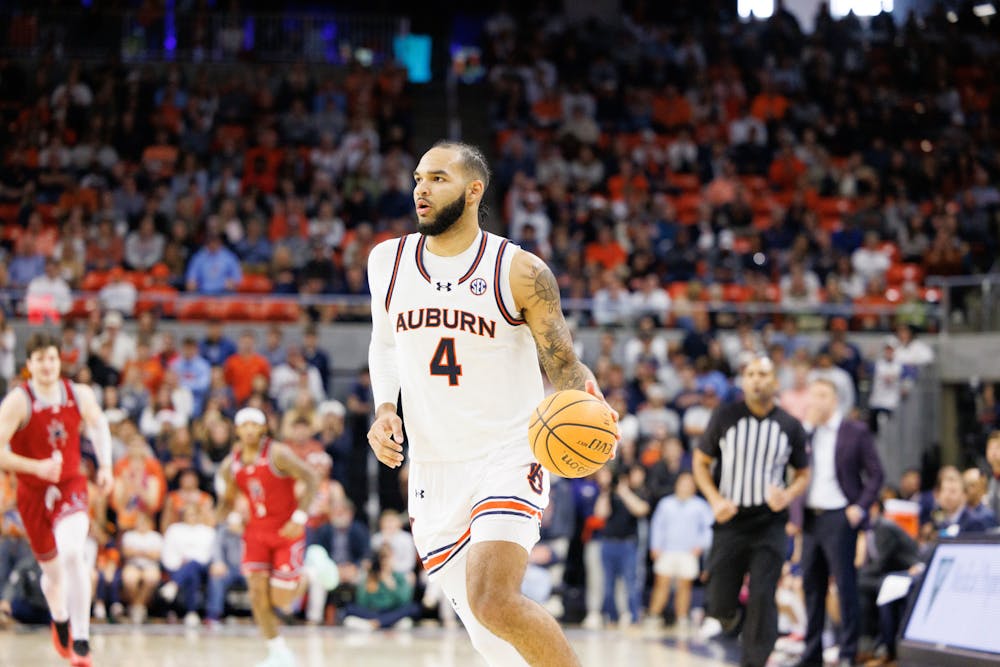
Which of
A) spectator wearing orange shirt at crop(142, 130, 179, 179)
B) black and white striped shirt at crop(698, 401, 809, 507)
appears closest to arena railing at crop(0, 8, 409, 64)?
spectator wearing orange shirt at crop(142, 130, 179, 179)

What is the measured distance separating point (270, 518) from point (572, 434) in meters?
5.28

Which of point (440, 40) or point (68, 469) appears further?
point (440, 40)

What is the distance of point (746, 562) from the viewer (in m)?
8.66

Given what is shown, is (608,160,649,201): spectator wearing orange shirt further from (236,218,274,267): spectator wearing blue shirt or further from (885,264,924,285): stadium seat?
(236,218,274,267): spectator wearing blue shirt

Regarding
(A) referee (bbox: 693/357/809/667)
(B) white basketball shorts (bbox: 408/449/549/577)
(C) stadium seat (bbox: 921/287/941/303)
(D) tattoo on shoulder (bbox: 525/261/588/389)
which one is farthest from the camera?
(C) stadium seat (bbox: 921/287/941/303)

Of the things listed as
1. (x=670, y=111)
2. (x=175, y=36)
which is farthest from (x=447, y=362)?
(x=175, y=36)

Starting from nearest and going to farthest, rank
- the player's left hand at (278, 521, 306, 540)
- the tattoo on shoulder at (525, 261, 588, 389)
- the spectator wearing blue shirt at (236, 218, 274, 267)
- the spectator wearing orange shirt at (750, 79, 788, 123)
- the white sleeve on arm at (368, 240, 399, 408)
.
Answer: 1. the tattoo on shoulder at (525, 261, 588, 389)
2. the white sleeve on arm at (368, 240, 399, 408)
3. the player's left hand at (278, 521, 306, 540)
4. the spectator wearing blue shirt at (236, 218, 274, 267)
5. the spectator wearing orange shirt at (750, 79, 788, 123)

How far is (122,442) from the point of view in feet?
44.5

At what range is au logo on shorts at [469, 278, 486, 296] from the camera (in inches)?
215

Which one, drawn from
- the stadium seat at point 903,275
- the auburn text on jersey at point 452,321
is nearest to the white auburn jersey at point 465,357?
the auburn text on jersey at point 452,321

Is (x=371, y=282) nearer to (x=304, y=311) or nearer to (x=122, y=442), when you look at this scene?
(x=122, y=442)

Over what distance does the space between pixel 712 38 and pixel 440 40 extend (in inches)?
202

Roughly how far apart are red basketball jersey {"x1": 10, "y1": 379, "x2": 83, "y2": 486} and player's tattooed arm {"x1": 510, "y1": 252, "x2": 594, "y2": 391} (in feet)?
14.0

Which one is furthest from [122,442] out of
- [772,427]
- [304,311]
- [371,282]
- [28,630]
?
[371,282]
